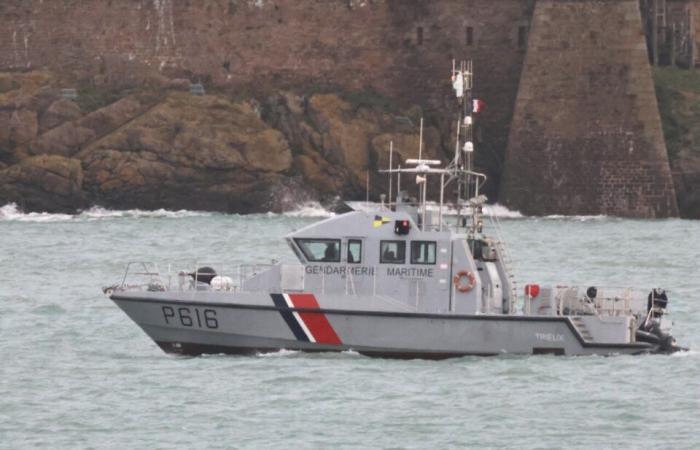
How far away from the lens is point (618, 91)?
250 ft

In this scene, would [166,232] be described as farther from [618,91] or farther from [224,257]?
[618,91]

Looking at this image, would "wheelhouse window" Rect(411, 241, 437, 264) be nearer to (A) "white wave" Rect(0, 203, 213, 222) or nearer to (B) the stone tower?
(A) "white wave" Rect(0, 203, 213, 222)

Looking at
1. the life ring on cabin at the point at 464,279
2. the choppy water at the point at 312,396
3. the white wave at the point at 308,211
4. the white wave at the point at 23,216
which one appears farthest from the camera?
the white wave at the point at 308,211

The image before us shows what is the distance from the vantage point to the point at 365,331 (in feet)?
117

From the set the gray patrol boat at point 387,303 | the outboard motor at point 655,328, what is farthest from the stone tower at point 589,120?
the gray patrol boat at point 387,303

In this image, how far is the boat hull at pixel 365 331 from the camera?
3572 cm

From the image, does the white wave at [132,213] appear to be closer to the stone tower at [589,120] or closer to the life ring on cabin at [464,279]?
the stone tower at [589,120]

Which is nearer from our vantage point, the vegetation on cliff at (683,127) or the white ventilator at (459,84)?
the white ventilator at (459,84)

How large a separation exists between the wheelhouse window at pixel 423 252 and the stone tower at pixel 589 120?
40.4m

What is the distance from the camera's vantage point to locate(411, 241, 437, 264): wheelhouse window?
3609cm

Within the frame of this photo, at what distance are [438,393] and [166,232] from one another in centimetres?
3460

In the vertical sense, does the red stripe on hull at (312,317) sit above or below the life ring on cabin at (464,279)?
below

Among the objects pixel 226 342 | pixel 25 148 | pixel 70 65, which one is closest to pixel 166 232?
pixel 25 148

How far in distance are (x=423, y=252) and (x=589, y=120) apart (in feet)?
136
